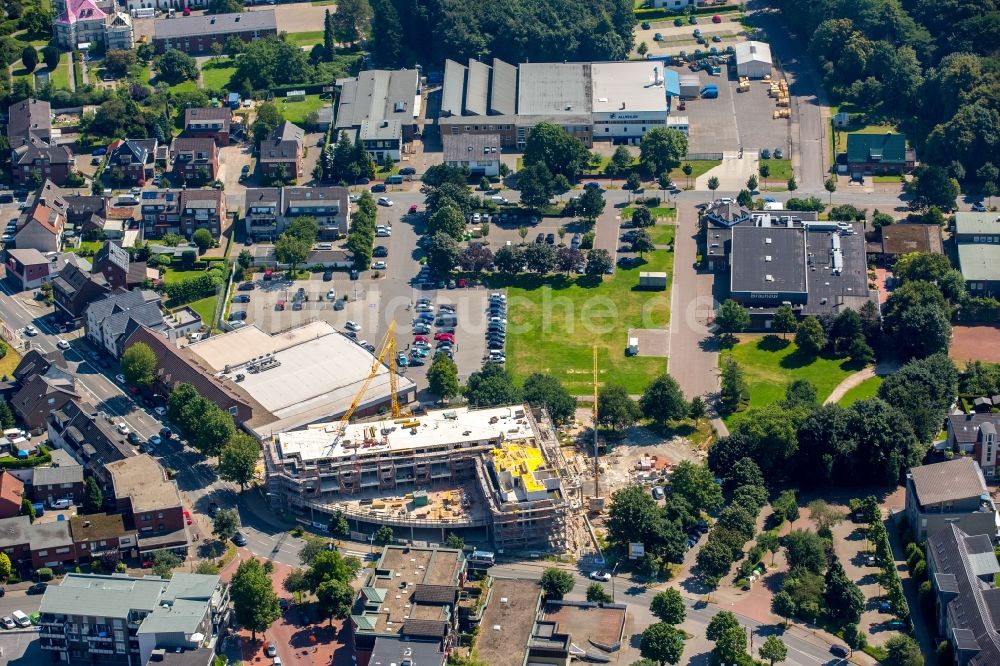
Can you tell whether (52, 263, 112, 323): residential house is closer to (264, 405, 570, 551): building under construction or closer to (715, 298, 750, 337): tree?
(264, 405, 570, 551): building under construction

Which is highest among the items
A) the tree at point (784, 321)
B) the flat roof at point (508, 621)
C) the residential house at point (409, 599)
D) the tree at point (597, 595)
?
the tree at point (784, 321)

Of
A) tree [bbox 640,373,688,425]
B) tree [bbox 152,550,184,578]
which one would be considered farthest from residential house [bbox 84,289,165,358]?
tree [bbox 640,373,688,425]

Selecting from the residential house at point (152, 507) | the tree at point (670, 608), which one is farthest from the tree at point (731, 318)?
the residential house at point (152, 507)

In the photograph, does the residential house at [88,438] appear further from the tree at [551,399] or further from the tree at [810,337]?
the tree at [810,337]

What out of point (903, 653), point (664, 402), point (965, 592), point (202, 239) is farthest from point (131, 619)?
point (202, 239)

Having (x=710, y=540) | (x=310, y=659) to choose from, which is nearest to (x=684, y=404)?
(x=710, y=540)
